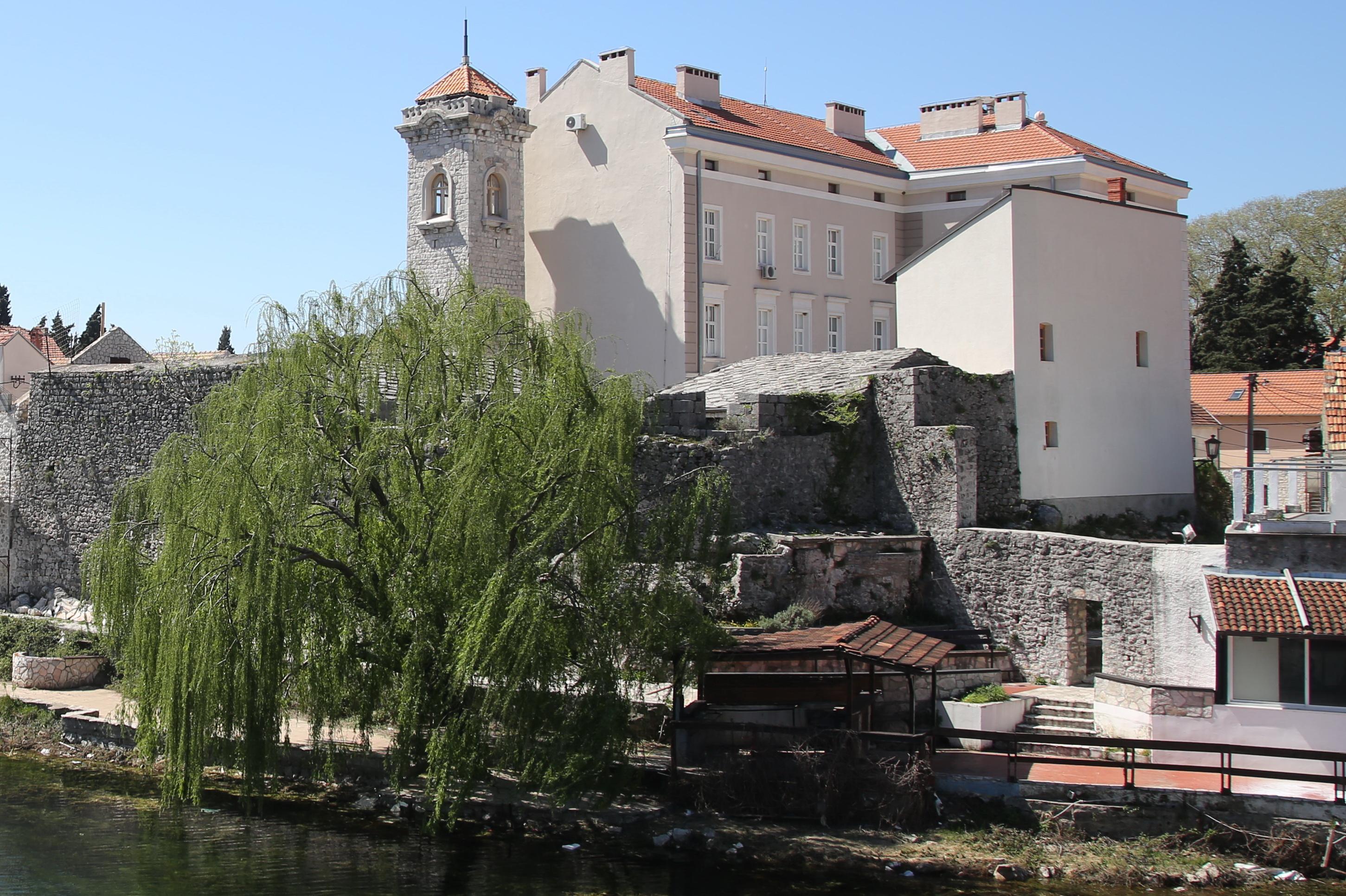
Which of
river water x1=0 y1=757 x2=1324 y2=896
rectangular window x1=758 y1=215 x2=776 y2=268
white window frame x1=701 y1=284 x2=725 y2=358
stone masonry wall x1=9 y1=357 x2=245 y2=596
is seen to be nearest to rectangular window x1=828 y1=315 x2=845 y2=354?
rectangular window x1=758 y1=215 x2=776 y2=268

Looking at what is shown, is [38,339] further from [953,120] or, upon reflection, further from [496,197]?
[953,120]

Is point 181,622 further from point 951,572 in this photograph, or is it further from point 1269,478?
point 1269,478

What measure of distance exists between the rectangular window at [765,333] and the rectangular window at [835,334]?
6.53 feet

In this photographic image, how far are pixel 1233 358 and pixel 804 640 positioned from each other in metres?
30.4

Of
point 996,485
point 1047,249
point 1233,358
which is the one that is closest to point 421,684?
point 996,485

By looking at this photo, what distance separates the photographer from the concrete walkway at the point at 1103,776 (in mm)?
15641

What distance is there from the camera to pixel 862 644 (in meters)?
17.0

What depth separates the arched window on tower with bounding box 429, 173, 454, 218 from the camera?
34.4 meters

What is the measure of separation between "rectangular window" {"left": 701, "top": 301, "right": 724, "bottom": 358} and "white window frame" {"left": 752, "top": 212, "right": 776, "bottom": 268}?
1.78 metres

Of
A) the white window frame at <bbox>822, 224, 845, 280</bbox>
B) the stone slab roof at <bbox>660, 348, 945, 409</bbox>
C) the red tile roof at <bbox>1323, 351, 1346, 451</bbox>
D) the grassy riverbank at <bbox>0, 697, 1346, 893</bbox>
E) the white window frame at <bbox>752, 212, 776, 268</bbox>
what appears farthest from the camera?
the white window frame at <bbox>822, 224, 845, 280</bbox>

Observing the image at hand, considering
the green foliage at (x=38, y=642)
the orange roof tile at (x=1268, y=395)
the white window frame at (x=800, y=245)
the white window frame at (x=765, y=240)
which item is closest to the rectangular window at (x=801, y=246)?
the white window frame at (x=800, y=245)

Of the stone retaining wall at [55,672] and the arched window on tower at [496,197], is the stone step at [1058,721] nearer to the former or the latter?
the stone retaining wall at [55,672]

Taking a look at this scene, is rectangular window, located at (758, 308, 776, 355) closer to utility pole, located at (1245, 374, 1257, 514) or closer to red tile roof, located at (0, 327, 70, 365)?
utility pole, located at (1245, 374, 1257, 514)

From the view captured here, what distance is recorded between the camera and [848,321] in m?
35.6
